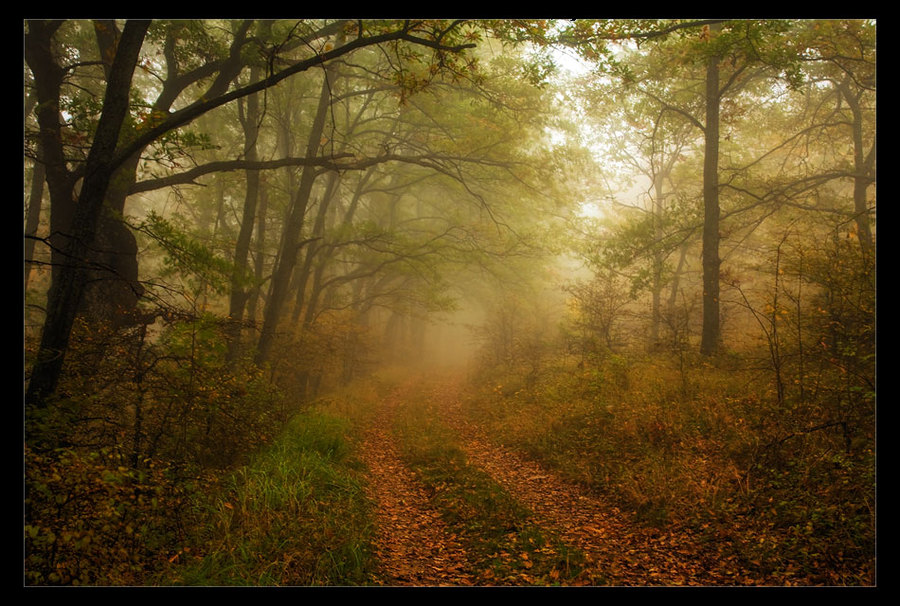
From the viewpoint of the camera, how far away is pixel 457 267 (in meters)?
18.1

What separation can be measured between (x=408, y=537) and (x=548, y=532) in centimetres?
169

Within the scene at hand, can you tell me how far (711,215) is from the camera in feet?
35.7

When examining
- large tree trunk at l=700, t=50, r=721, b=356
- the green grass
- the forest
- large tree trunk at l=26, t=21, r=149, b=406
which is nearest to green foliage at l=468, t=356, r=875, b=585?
the forest

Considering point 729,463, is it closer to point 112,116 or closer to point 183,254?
point 183,254

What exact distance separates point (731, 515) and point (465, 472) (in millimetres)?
3763

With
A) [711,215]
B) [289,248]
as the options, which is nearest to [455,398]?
[289,248]

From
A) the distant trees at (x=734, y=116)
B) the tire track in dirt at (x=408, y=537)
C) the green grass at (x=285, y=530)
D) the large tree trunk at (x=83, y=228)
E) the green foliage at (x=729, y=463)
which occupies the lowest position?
the tire track in dirt at (x=408, y=537)

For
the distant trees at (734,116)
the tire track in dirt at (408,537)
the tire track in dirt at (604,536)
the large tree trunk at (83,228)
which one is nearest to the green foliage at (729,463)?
the tire track in dirt at (604,536)

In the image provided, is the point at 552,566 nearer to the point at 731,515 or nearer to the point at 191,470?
the point at 731,515

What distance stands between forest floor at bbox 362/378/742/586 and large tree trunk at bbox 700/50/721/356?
6.13 meters

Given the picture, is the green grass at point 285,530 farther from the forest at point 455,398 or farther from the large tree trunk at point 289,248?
the large tree trunk at point 289,248

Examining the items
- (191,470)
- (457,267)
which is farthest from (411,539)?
(457,267)

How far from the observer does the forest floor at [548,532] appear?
429 cm

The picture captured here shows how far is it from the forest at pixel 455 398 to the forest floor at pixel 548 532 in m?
0.03
